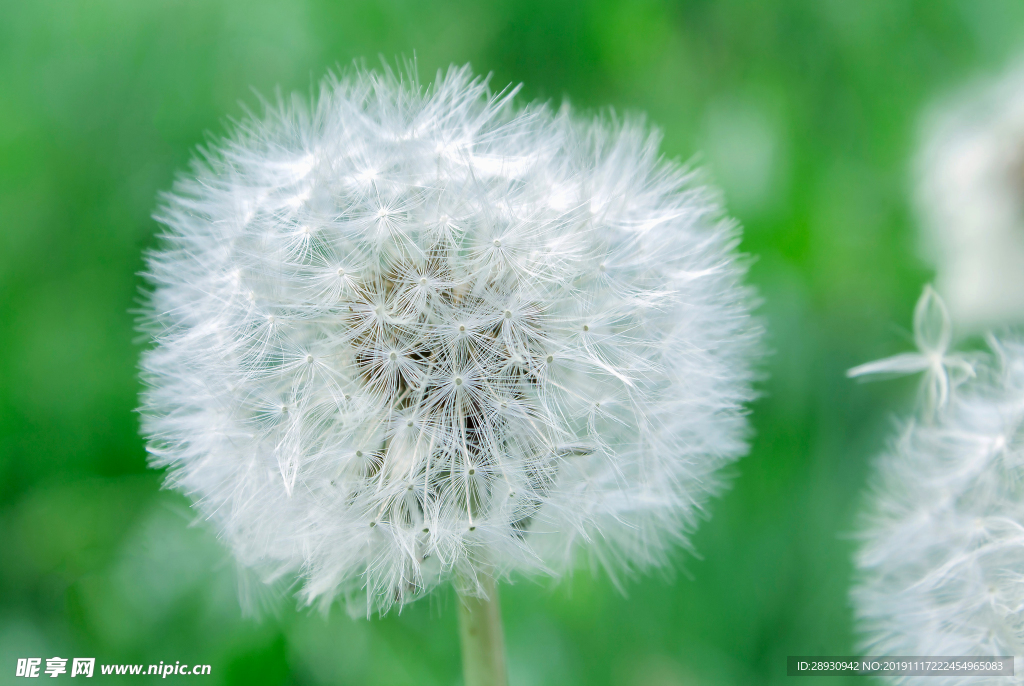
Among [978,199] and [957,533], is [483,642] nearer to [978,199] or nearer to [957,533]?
[957,533]

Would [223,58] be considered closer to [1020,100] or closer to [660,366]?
[660,366]

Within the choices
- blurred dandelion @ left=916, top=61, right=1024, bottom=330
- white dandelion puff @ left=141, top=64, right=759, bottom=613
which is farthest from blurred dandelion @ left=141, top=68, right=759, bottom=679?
blurred dandelion @ left=916, top=61, right=1024, bottom=330

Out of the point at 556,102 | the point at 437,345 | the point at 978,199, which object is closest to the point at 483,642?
the point at 437,345

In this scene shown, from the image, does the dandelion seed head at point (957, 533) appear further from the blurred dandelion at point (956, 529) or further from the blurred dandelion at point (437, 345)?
the blurred dandelion at point (437, 345)

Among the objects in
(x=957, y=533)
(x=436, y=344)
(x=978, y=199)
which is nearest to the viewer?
(x=436, y=344)

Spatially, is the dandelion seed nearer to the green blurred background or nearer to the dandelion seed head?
the dandelion seed head

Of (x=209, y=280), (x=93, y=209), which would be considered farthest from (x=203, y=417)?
(x=93, y=209)

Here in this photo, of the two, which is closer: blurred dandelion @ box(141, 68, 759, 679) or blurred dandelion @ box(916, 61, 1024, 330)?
blurred dandelion @ box(141, 68, 759, 679)
